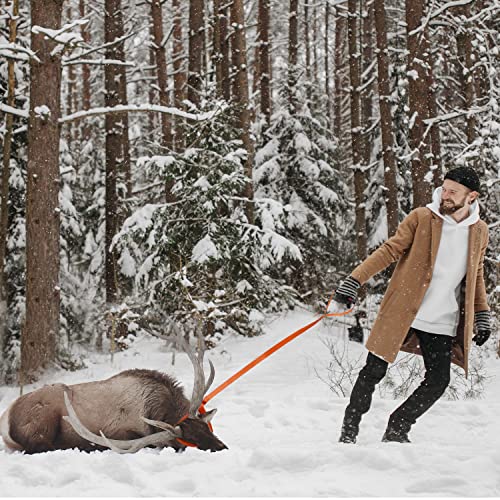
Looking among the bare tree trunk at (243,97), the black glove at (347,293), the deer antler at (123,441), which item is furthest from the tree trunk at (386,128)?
the deer antler at (123,441)

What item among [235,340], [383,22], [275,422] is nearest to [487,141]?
[383,22]

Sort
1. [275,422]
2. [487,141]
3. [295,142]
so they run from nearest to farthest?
[275,422] < [487,141] < [295,142]

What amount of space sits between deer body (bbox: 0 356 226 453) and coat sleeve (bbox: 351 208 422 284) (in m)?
1.61

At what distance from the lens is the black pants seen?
14.5 feet

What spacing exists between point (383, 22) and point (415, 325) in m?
10.4

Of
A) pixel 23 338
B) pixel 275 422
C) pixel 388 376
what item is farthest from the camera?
pixel 23 338

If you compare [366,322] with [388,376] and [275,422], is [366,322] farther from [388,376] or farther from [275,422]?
[275,422]

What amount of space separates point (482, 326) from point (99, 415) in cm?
307

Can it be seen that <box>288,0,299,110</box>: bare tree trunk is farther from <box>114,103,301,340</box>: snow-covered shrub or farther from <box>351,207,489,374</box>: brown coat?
<box>351,207,489,374</box>: brown coat

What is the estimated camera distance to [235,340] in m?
11.4

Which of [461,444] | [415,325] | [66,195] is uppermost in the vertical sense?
→ [66,195]

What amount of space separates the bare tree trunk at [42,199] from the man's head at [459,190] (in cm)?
610

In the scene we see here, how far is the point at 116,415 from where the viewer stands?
15.9 feet

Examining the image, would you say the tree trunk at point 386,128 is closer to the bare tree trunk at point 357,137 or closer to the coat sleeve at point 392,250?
the bare tree trunk at point 357,137
